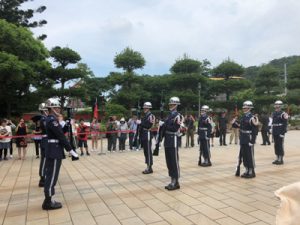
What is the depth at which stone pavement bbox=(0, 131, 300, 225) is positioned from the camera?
17.6ft

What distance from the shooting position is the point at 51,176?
5977mm

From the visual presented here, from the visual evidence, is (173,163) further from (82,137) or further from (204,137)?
(82,137)

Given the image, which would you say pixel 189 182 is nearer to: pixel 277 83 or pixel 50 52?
pixel 50 52

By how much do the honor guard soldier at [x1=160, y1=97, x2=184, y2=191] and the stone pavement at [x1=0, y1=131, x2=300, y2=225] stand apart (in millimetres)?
393

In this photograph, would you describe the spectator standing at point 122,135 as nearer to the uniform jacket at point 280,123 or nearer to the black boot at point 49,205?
the uniform jacket at point 280,123

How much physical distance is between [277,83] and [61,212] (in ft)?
112

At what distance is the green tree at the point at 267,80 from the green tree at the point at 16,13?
2283 cm

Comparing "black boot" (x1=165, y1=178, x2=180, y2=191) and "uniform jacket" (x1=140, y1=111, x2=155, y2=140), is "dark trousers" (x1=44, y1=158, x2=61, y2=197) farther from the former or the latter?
"uniform jacket" (x1=140, y1=111, x2=155, y2=140)

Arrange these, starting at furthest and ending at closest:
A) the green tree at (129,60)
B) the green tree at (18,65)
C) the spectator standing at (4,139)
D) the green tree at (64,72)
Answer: the green tree at (129,60)
the green tree at (64,72)
the green tree at (18,65)
the spectator standing at (4,139)

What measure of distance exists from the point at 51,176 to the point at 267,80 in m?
33.3

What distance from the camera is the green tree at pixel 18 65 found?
62.6 ft

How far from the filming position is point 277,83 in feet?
117

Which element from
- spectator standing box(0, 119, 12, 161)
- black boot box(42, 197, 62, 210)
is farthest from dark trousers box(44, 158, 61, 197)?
spectator standing box(0, 119, 12, 161)

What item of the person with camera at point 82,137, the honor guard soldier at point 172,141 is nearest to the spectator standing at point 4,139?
the person with camera at point 82,137
